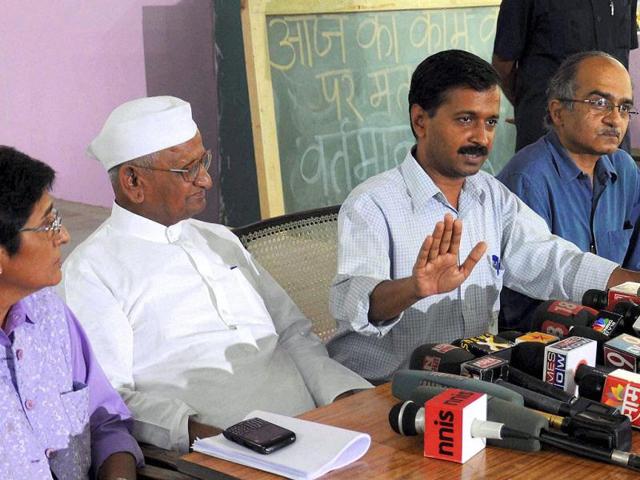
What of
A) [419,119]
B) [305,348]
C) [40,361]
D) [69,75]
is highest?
[69,75]

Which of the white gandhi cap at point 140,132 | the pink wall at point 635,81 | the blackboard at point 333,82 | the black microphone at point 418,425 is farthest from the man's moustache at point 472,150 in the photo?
the pink wall at point 635,81

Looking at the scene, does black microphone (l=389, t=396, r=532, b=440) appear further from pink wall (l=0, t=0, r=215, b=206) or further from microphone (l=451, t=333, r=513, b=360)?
pink wall (l=0, t=0, r=215, b=206)

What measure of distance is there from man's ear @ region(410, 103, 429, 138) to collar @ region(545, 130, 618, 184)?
581mm

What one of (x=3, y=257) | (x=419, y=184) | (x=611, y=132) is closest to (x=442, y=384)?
(x=3, y=257)

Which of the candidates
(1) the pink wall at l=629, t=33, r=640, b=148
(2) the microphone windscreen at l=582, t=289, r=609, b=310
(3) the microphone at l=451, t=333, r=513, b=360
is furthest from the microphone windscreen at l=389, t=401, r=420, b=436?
(1) the pink wall at l=629, t=33, r=640, b=148

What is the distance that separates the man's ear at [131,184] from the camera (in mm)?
2373

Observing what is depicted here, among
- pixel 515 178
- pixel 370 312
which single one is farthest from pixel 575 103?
pixel 370 312

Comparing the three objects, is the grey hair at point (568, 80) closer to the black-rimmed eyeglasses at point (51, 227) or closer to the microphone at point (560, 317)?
the microphone at point (560, 317)

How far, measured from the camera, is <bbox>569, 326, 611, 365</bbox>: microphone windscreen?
1871 mm

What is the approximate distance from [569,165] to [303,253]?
852mm

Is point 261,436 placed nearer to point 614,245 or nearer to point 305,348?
point 305,348

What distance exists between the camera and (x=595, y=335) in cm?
189

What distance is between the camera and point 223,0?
4.75 metres

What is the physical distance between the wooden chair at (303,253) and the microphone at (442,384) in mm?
954
